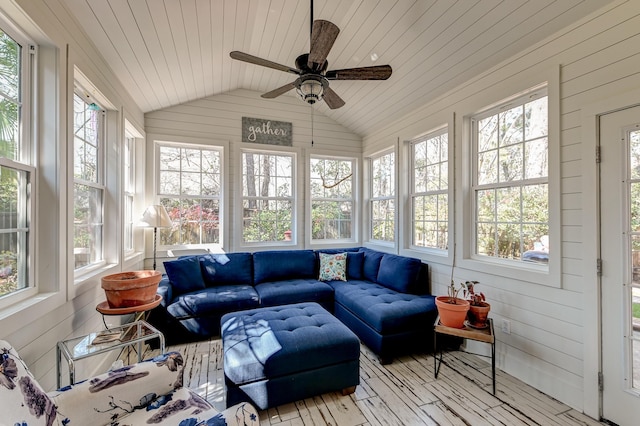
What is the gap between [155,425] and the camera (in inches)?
50.3

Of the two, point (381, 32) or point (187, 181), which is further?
point (187, 181)

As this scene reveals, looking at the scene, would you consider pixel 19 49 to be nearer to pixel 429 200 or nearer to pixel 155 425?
pixel 155 425

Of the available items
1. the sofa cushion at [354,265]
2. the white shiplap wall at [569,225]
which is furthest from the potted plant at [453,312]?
the sofa cushion at [354,265]

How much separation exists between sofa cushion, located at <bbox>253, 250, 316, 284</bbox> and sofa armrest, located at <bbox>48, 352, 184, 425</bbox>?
2291 mm

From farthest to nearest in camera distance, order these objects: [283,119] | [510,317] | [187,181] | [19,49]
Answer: [283,119] → [187,181] → [510,317] → [19,49]

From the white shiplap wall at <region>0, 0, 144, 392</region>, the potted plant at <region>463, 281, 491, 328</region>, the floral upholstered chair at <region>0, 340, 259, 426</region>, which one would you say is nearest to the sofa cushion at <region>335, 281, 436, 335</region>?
the potted plant at <region>463, 281, 491, 328</region>

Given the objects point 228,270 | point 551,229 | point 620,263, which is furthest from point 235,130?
point 620,263

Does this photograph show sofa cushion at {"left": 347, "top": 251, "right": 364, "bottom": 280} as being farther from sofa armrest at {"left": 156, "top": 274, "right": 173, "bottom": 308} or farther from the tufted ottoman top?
sofa armrest at {"left": 156, "top": 274, "right": 173, "bottom": 308}

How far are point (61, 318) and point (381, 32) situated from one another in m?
3.42

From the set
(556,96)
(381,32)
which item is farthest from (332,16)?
(556,96)

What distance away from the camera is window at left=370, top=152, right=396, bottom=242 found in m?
4.26

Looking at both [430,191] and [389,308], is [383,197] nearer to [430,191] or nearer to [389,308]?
[430,191]

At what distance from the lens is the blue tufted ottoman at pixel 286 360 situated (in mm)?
1916

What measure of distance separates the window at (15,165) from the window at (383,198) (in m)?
3.70
